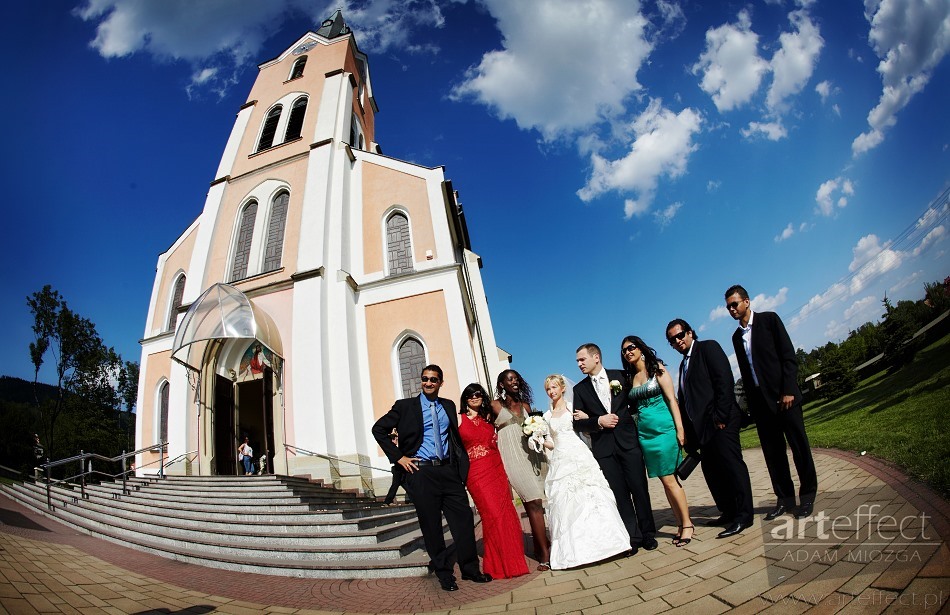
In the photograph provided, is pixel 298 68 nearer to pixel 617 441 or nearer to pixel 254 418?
pixel 254 418

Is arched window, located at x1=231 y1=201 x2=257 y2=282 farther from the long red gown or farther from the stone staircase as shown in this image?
the long red gown

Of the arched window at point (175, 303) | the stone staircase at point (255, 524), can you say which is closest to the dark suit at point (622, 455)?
the stone staircase at point (255, 524)

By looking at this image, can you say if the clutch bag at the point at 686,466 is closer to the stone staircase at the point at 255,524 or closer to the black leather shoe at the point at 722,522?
the black leather shoe at the point at 722,522

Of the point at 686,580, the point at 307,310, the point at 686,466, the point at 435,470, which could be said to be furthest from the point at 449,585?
the point at 307,310

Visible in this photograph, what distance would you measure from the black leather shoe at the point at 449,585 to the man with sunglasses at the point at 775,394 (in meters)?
2.87

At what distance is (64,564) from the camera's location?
4152mm

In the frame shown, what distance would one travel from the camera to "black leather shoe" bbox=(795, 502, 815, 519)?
3.37 metres

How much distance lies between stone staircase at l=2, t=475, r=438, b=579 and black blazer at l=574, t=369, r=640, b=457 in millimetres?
2374

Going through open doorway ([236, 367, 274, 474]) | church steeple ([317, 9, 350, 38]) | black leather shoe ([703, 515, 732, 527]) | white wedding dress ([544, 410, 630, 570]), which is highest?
church steeple ([317, 9, 350, 38])

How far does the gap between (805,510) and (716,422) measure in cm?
92

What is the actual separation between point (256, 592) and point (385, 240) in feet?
34.6

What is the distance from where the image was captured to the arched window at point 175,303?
14.5m

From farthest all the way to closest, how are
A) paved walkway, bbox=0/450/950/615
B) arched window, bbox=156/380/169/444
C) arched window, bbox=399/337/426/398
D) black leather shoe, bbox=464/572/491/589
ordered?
1. arched window, bbox=156/380/169/444
2. arched window, bbox=399/337/426/398
3. black leather shoe, bbox=464/572/491/589
4. paved walkway, bbox=0/450/950/615

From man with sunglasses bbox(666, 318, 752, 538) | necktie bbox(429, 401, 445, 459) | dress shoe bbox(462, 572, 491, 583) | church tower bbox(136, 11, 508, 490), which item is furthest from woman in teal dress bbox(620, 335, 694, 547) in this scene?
church tower bbox(136, 11, 508, 490)
